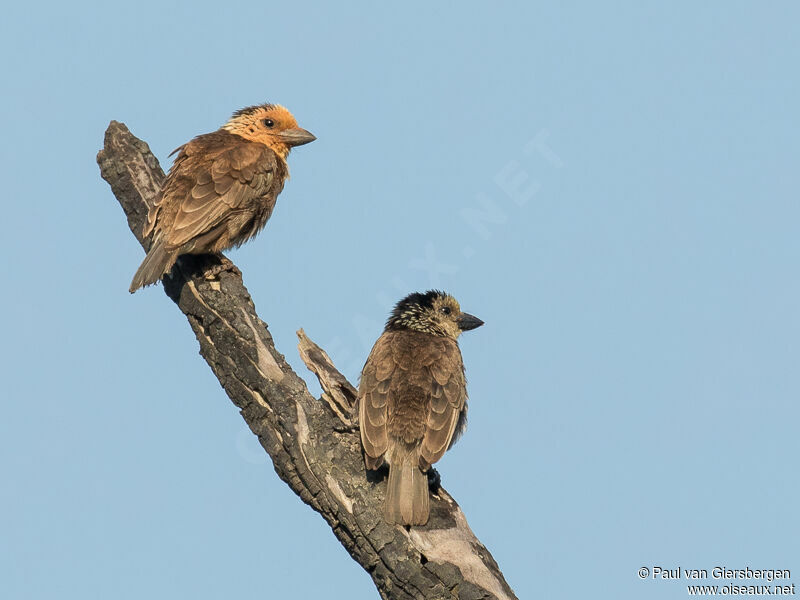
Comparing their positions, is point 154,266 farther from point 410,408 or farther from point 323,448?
point 410,408

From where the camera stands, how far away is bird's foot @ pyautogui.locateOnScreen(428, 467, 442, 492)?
672cm

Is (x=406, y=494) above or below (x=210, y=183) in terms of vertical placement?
below

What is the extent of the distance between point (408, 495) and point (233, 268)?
2493 mm

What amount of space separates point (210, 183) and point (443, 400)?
272cm

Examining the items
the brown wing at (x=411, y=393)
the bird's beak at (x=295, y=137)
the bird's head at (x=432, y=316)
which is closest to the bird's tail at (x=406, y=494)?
the brown wing at (x=411, y=393)

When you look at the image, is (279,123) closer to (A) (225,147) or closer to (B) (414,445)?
(A) (225,147)

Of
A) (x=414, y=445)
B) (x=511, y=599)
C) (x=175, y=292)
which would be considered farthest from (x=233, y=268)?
(x=511, y=599)

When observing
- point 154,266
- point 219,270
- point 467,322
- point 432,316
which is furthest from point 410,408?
point 154,266

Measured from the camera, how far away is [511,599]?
5863 millimetres

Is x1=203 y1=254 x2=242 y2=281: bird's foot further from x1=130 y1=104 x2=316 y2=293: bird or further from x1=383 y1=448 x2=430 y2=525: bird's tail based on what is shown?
x1=383 y1=448 x2=430 y2=525: bird's tail

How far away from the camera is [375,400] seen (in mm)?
6816

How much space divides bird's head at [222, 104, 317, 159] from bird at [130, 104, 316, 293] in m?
0.12

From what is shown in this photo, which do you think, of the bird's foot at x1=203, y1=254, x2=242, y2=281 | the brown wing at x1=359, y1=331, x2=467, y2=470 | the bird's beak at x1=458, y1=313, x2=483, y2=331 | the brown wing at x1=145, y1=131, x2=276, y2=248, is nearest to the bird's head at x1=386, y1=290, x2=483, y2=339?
the bird's beak at x1=458, y1=313, x2=483, y2=331

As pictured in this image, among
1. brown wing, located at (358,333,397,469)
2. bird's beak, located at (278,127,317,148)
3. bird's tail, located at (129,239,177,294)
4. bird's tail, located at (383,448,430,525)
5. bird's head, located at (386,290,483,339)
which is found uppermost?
bird's beak, located at (278,127,317,148)
